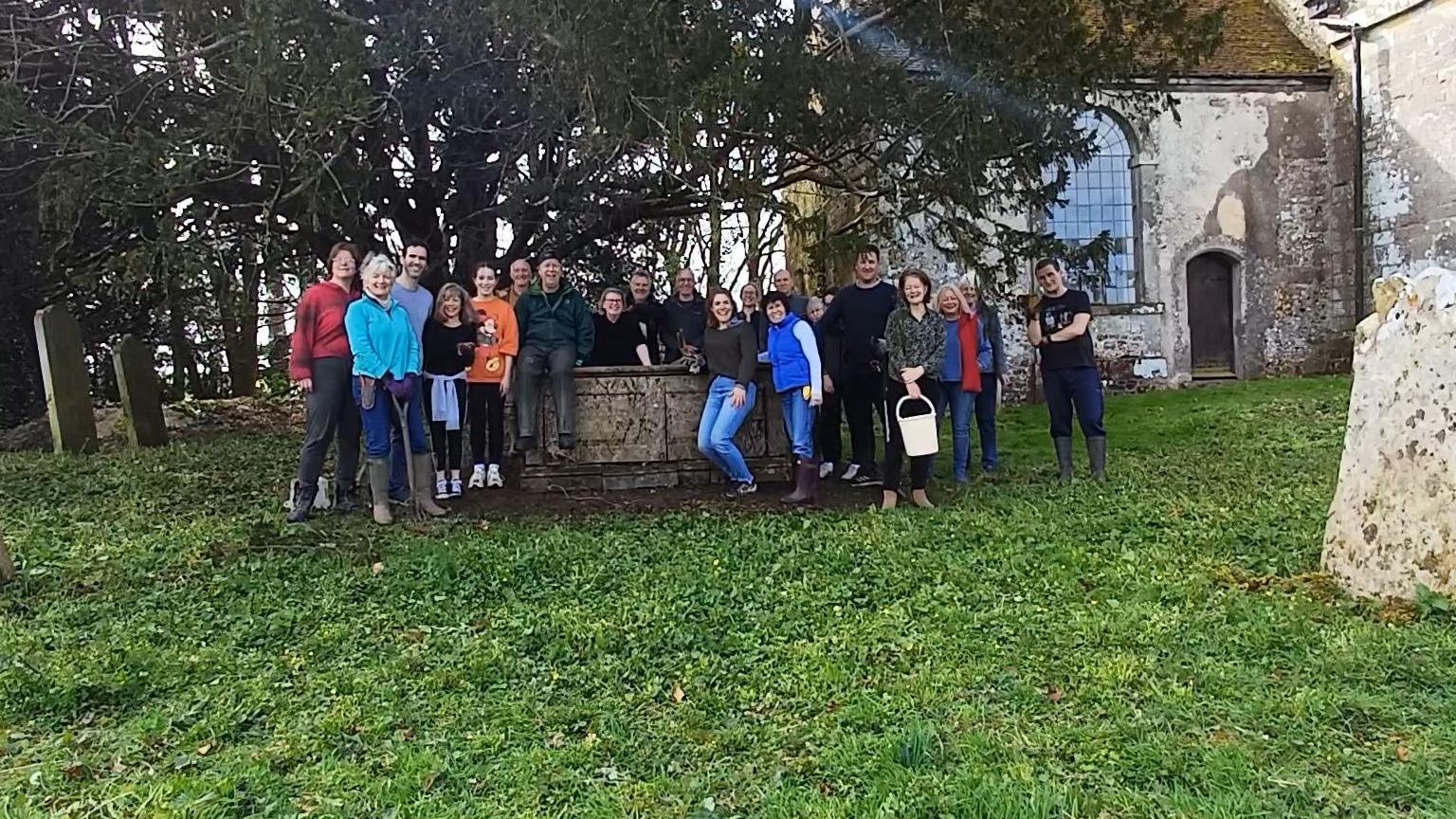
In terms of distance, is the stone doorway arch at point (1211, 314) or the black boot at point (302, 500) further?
the stone doorway arch at point (1211, 314)

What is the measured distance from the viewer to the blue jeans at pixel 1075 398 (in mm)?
8336

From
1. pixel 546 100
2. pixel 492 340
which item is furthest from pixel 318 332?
pixel 546 100

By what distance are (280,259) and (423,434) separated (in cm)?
A: 570

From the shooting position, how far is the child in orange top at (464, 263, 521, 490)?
26.0 ft

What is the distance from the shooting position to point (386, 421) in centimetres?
716

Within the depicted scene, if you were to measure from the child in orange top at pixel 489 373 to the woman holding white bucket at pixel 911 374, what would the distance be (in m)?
2.75

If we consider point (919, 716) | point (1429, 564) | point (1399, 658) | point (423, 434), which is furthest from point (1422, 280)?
point (423, 434)

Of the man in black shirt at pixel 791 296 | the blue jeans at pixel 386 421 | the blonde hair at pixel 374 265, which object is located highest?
the blonde hair at pixel 374 265

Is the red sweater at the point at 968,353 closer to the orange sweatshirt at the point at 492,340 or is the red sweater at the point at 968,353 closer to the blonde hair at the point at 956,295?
the blonde hair at the point at 956,295

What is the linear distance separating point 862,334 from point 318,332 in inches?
151

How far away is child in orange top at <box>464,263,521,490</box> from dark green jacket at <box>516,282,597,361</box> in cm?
11

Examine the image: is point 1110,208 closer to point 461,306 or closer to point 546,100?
point 546,100

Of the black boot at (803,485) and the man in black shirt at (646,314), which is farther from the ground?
the man in black shirt at (646,314)

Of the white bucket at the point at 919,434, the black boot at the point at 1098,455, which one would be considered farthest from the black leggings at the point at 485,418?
the black boot at the point at 1098,455
